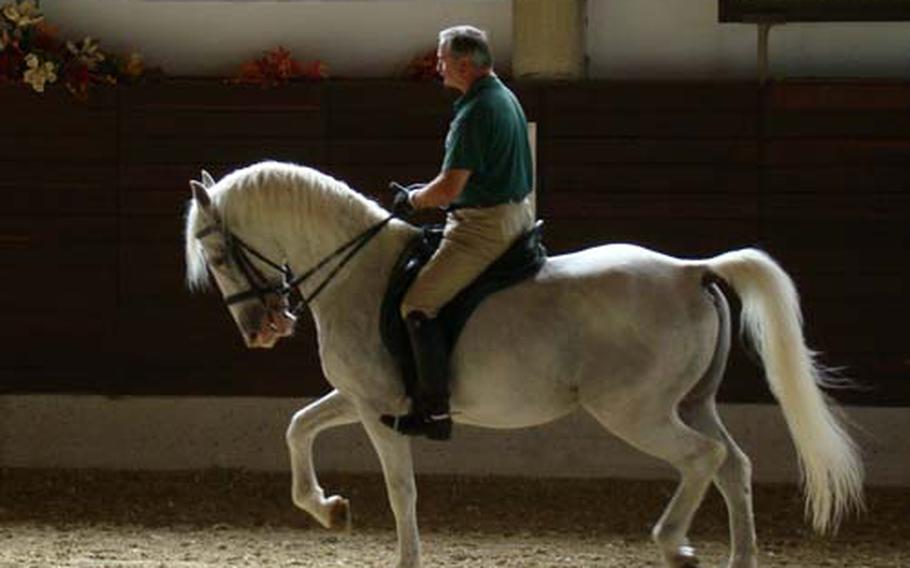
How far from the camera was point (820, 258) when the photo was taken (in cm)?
805

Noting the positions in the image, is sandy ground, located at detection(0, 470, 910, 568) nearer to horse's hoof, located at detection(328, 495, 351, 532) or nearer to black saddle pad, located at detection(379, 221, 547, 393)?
horse's hoof, located at detection(328, 495, 351, 532)

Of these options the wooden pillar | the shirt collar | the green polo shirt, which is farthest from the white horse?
the wooden pillar

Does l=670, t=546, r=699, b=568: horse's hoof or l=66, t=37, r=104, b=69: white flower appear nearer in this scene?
l=670, t=546, r=699, b=568: horse's hoof

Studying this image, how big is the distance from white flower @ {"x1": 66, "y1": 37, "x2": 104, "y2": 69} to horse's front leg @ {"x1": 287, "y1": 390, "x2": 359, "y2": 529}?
134 inches

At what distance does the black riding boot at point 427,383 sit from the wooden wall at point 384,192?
9.44ft

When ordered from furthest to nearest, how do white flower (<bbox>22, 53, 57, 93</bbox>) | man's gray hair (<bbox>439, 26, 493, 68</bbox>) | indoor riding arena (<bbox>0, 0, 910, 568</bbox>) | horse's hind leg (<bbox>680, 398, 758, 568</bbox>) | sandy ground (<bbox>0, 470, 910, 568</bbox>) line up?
white flower (<bbox>22, 53, 57, 93</bbox>) → indoor riding arena (<bbox>0, 0, 910, 568</bbox>) → sandy ground (<bbox>0, 470, 910, 568</bbox>) → horse's hind leg (<bbox>680, 398, 758, 568</bbox>) → man's gray hair (<bbox>439, 26, 493, 68</bbox>)

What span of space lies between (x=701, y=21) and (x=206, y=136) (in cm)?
261

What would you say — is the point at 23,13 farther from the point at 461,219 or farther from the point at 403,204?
the point at 461,219

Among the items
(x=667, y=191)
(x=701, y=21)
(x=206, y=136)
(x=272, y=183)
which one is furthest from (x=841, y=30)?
(x=272, y=183)

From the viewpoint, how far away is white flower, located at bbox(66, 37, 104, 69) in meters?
8.23

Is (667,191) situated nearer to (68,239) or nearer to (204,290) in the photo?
(204,290)

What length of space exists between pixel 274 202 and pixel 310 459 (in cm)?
89

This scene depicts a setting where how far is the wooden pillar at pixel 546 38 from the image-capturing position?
8047 mm

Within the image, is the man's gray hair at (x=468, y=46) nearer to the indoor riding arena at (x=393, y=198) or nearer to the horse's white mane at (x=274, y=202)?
the horse's white mane at (x=274, y=202)
